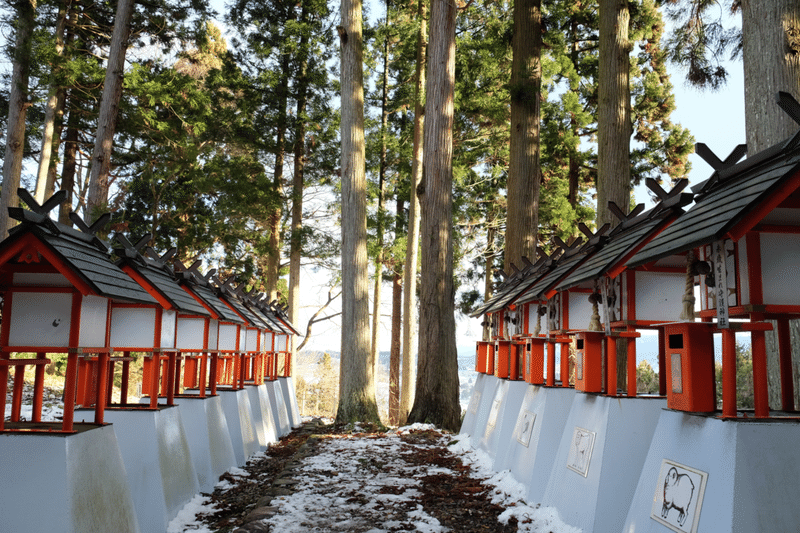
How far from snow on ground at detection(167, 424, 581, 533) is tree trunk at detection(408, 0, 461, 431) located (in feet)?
8.07

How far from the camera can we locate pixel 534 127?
14.4m

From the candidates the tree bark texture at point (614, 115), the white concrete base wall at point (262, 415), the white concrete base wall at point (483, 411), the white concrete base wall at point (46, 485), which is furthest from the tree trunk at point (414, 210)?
the white concrete base wall at point (46, 485)

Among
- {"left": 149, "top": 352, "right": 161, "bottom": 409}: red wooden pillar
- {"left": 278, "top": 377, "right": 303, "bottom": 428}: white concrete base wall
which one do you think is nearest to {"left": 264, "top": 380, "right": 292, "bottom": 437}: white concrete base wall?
{"left": 278, "top": 377, "right": 303, "bottom": 428}: white concrete base wall

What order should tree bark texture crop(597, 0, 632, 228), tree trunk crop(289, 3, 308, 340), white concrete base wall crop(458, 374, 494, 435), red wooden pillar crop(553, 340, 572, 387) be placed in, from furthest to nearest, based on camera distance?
1. tree trunk crop(289, 3, 308, 340)
2. white concrete base wall crop(458, 374, 494, 435)
3. tree bark texture crop(597, 0, 632, 228)
4. red wooden pillar crop(553, 340, 572, 387)

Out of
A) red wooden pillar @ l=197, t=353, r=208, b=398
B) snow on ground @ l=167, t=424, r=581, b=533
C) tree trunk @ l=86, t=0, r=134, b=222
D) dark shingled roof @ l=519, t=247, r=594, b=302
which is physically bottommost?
snow on ground @ l=167, t=424, r=581, b=533

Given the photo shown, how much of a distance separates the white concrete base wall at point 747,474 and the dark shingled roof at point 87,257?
4.31 meters

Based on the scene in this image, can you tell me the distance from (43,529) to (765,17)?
27.1 feet

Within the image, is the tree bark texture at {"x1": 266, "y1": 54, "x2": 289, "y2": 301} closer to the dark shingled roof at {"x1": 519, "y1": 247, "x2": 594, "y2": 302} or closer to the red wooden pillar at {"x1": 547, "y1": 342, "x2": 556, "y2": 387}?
the dark shingled roof at {"x1": 519, "y1": 247, "x2": 594, "y2": 302}

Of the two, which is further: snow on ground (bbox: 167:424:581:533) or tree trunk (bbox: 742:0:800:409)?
tree trunk (bbox: 742:0:800:409)

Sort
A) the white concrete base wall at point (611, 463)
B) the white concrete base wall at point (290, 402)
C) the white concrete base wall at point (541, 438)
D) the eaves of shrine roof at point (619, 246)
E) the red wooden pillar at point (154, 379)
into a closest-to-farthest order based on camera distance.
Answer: the white concrete base wall at point (611, 463)
the eaves of shrine roof at point (619, 246)
the white concrete base wall at point (541, 438)
the red wooden pillar at point (154, 379)
the white concrete base wall at point (290, 402)

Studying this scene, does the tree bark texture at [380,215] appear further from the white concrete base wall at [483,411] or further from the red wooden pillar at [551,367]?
the red wooden pillar at [551,367]

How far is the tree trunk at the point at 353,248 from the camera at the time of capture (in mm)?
14531

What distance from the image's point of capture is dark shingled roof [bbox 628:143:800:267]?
12.1 ft

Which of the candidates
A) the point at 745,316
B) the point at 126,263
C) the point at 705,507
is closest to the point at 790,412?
the point at 745,316
